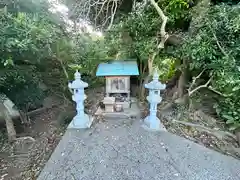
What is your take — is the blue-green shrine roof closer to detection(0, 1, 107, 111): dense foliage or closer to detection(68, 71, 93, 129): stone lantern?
detection(0, 1, 107, 111): dense foliage

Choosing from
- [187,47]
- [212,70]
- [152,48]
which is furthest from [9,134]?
[212,70]

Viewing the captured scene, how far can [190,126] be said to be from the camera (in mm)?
3584

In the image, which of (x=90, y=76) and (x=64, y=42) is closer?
(x=64, y=42)

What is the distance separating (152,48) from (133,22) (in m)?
0.65

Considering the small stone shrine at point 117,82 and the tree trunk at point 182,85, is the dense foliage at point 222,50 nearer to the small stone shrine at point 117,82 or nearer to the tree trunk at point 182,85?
the tree trunk at point 182,85

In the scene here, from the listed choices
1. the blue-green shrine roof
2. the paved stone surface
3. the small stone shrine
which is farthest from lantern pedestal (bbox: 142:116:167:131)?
the blue-green shrine roof

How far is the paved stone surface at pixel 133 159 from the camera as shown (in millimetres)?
2396

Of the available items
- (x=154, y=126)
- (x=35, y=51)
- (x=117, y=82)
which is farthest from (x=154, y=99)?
(x=35, y=51)

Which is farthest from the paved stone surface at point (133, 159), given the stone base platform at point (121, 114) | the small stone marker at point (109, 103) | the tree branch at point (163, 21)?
the tree branch at point (163, 21)

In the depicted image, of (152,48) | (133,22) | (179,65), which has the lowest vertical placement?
(179,65)

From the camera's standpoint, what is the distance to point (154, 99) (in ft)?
10.7

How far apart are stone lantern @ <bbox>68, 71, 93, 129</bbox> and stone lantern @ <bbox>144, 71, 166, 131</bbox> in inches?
41.9

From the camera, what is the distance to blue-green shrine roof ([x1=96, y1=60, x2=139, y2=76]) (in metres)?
3.77

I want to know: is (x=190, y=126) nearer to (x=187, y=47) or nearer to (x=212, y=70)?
(x=212, y=70)
